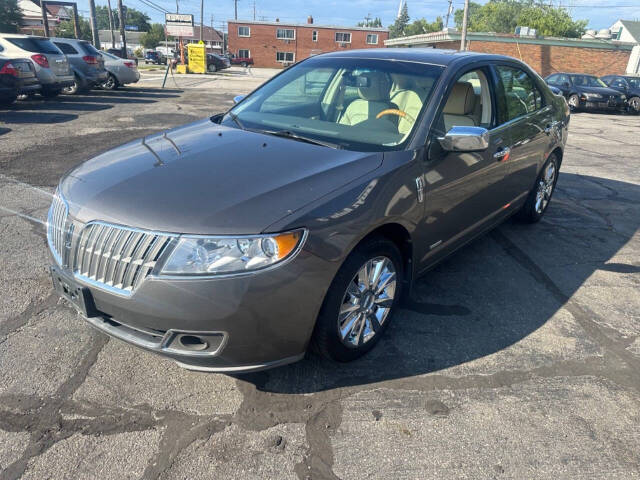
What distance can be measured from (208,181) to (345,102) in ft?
5.10

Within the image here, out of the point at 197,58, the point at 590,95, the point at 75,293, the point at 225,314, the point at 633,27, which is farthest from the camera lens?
the point at 633,27

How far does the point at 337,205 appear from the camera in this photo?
244 cm

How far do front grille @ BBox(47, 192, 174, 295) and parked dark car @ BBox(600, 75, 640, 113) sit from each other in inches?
872

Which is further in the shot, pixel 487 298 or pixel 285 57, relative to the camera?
pixel 285 57

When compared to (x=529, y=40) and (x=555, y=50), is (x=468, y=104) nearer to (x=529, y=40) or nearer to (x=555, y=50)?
(x=529, y=40)

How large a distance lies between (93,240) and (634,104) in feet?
74.8

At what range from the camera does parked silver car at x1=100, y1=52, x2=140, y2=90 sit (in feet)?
58.4

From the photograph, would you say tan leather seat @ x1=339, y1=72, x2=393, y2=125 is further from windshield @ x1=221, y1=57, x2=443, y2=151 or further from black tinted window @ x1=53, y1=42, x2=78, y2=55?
black tinted window @ x1=53, y1=42, x2=78, y2=55

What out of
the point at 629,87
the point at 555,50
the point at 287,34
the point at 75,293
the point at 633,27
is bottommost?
the point at 75,293

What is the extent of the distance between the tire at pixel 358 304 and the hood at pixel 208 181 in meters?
0.43

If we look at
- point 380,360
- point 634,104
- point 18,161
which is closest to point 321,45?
point 634,104

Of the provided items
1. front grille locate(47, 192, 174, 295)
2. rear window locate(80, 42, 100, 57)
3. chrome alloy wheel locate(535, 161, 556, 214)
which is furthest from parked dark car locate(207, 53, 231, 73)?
front grille locate(47, 192, 174, 295)

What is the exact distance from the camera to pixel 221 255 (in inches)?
85.4

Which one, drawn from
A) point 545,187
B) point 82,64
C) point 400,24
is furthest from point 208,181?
point 400,24
